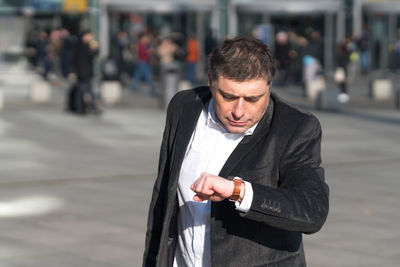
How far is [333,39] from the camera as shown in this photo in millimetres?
34906

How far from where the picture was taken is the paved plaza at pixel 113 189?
7.77 metres

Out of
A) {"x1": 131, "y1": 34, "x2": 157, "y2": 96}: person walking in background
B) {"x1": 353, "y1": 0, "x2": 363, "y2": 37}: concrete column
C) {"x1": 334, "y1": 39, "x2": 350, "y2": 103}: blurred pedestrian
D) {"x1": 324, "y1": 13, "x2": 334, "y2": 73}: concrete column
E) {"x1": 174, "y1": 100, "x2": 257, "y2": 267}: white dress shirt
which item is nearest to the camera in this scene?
{"x1": 174, "y1": 100, "x2": 257, "y2": 267}: white dress shirt

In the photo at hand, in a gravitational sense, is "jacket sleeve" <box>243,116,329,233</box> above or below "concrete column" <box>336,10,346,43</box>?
above

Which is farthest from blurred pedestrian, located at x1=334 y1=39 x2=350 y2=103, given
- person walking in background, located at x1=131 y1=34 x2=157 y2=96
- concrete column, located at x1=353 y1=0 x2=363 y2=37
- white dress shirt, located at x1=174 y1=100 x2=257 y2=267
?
white dress shirt, located at x1=174 y1=100 x2=257 y2=267

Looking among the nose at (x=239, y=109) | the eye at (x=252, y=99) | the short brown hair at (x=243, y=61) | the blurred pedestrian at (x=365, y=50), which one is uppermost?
the short brown hair at (x=243, y=61)

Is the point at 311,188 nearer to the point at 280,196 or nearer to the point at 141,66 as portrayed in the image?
the point at 280,196

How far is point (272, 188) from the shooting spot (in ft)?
9.71

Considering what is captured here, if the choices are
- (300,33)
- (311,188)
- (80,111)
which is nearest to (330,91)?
(80,111)

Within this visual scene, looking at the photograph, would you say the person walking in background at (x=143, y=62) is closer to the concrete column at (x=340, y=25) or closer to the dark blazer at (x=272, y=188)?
the concrete column at (x=340, y=25)

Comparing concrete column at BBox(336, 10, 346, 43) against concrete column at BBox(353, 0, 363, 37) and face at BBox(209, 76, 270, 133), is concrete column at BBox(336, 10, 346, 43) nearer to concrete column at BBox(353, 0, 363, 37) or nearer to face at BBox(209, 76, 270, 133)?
concrete column at BBox(353, 0, 363, 37)

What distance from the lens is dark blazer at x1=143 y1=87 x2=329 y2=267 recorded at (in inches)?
116

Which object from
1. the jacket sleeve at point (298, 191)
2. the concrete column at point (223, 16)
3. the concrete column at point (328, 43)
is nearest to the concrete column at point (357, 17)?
the concrete column at point (328, 43)

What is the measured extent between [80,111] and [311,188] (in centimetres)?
1683

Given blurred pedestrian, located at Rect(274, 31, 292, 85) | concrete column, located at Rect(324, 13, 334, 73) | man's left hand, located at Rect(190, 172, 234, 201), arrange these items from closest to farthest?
1. man's left hand, located at Rect(190, 172, 234, 201)
2. blurred pedestrian, located at Rect(274, 31, 292, 85)
3. concrete column, located at Rect(324, 13, 334, 73)
